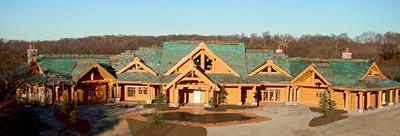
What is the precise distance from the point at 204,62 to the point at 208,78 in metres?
2.54

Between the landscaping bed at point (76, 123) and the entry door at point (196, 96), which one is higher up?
the entry door at point (196, 96)

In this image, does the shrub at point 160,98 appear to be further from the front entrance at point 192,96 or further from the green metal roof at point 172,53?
the green metal roof at point 172,53

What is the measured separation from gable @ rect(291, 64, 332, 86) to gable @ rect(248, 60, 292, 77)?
4.28ft

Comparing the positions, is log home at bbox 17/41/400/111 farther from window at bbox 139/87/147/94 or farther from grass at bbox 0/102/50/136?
grass at bbox 0/102/50/136

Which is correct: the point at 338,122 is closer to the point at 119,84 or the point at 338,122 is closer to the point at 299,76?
the point at 299,76

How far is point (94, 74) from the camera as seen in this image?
101ft

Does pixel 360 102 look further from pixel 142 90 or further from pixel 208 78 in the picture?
pixel 142 90

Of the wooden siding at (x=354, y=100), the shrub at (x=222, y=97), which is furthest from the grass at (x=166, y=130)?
the wooden siding at (x=354, y=100)

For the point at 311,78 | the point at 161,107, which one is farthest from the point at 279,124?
the point at 161,107

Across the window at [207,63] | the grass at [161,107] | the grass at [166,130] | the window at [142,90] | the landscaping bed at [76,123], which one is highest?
the window at [207,63]

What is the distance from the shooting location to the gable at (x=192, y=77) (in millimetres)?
28844

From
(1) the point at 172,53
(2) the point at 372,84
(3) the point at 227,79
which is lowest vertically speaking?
(2) the point at 372,84

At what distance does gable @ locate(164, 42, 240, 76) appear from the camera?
30750mm

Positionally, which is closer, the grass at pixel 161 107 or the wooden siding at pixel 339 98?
the grass at pixel 161 107
